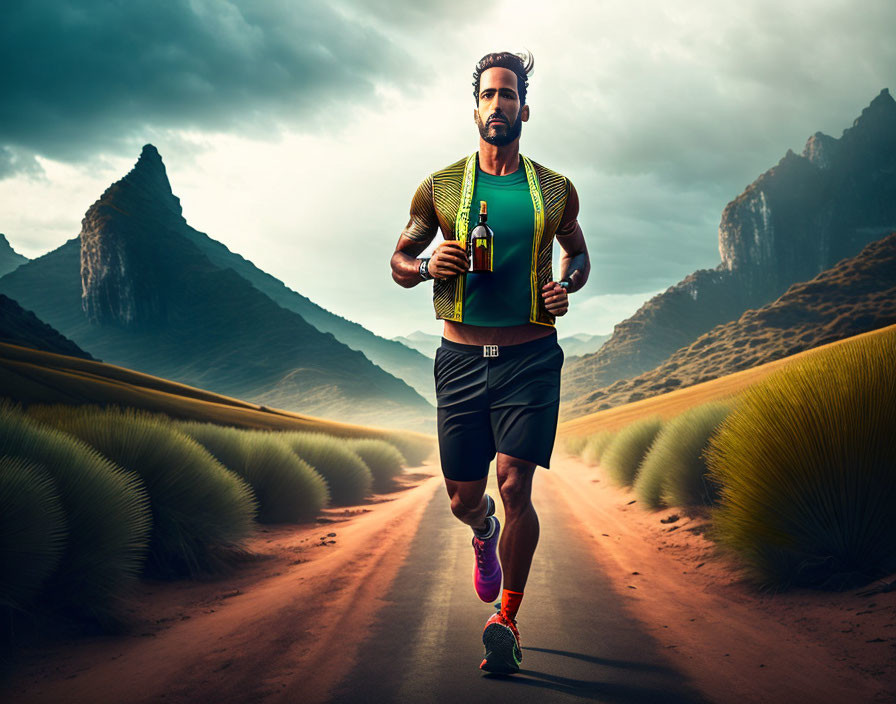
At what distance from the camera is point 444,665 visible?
3.57 metres

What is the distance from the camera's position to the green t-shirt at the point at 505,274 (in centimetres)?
386

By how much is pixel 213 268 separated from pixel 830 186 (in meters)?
156

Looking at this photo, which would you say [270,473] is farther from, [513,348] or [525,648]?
[513,348]

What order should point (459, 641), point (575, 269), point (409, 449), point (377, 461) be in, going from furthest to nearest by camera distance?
point (409, 449) → point (377, 461) → point (575, 269) → point (459, 641)

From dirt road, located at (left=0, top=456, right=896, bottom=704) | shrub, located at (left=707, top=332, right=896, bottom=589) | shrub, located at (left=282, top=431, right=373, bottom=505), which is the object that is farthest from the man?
shrub, located at (left=282, top=431, right=373, bottom=505)

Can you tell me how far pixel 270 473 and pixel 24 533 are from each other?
707cm

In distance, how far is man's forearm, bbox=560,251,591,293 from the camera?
13.9 feet

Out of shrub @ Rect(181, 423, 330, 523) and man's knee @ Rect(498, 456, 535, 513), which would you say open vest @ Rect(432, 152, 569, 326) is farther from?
shrub @ Rect(181, 423, 330, 523)

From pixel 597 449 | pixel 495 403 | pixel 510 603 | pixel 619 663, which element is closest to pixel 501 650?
pixel 510 603

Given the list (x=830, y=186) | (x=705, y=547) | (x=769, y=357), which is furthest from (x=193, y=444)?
(x=830, y=186)

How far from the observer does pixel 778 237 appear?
154m

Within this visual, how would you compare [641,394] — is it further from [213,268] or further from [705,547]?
[213,268]

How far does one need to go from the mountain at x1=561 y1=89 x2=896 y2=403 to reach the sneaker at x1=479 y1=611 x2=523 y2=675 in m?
123

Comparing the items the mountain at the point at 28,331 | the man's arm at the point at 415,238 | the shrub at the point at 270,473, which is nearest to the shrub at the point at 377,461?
A: the shrub at the point at 270,473
